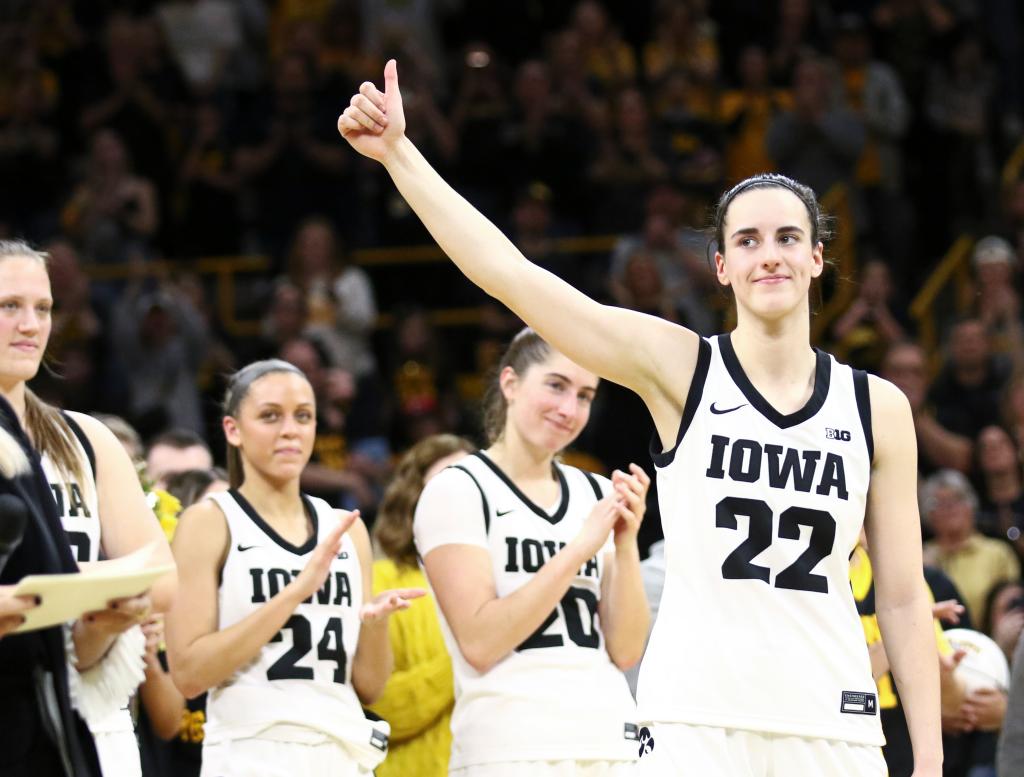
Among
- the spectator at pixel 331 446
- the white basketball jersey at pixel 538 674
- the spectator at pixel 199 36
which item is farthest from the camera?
the spectator at pixel 199 36

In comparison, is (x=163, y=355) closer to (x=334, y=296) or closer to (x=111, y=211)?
(x=334, y=296)

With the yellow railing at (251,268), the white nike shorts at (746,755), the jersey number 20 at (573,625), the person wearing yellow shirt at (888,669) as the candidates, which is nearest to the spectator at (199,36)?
the yellow railing at (251,268)

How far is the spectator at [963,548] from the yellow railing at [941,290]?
318cm

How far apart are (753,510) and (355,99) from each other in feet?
4.00

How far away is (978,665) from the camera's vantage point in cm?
570

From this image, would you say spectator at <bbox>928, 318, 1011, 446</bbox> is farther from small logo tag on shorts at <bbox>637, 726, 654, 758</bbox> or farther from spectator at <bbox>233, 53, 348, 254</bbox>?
small logo tag on shorts at <bbox>637, 726, 654, 758</bbox>

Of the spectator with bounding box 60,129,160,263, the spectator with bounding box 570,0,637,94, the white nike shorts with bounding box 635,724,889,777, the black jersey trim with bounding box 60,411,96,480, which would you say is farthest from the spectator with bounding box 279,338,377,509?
the white nike shorts with bounding box 635,724,889,777

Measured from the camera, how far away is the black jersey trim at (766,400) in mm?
3490

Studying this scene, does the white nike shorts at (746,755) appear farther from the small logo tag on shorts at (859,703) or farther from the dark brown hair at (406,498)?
the dark brown hair at (406,498)

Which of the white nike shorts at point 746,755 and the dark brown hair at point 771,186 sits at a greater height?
the dark brown hair at point 771,186

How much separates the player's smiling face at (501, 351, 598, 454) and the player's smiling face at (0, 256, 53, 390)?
1.58m

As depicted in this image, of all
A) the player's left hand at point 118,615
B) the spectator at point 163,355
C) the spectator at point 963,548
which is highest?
the spectator at point 163,355

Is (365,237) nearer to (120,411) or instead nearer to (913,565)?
(120,411)

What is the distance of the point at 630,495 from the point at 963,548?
3.75 m
